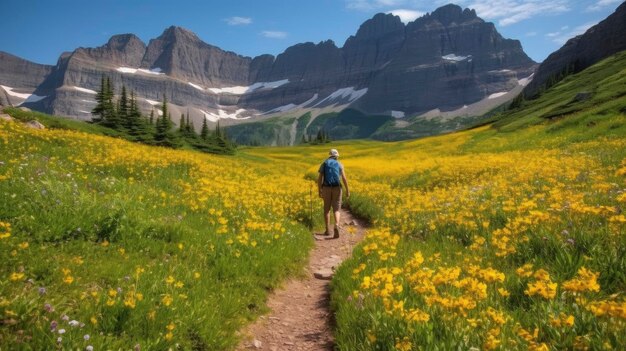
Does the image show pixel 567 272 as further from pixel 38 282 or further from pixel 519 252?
pixel 38 282

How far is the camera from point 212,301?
599 centimetres

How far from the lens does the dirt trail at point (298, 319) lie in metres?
6.03

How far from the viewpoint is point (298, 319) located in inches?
277

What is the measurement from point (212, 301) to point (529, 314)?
4326 mm

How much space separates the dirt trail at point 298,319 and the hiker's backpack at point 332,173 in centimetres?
432

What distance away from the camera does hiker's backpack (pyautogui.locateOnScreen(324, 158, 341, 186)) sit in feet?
46.2

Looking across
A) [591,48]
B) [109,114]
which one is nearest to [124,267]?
[109,114]

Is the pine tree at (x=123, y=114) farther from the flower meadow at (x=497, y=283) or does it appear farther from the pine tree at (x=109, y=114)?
the flower meadow at (x=497, y=283)

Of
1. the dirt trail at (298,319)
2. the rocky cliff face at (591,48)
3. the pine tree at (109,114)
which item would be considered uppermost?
the rocky cliff face at (591,48)

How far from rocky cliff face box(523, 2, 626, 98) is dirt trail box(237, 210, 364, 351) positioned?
Answer: 146 metres

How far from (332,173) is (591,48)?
19508 centimetres

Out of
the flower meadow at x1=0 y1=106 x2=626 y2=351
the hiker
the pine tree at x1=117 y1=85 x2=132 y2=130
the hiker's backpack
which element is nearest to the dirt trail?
the flower meadow at x1=0 y1=106 x2=626 y2=351

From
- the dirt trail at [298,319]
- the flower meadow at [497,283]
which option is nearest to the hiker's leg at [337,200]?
the flower meadow at [497,283]

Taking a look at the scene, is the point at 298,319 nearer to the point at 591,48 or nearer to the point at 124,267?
the point at 124,267
